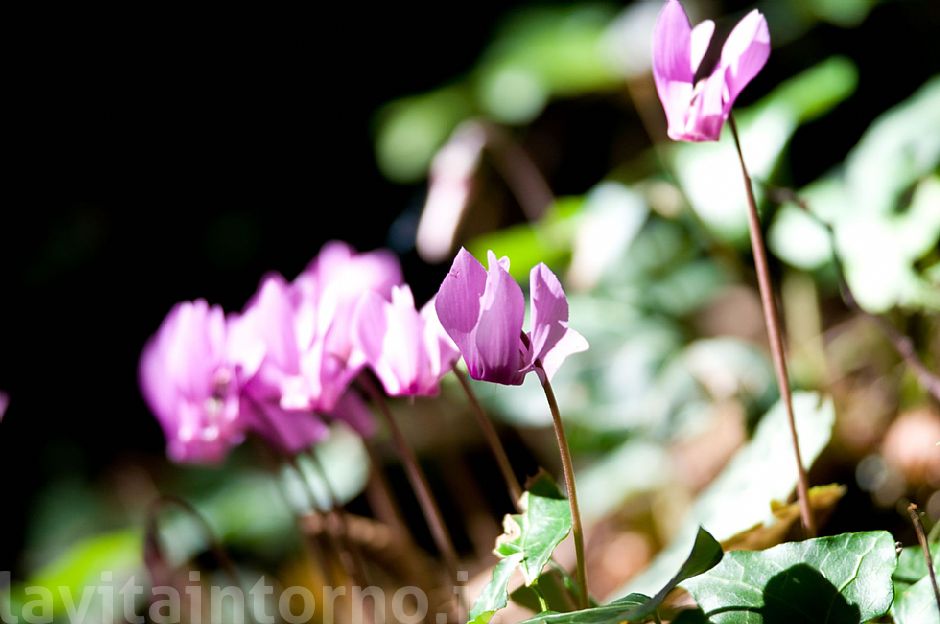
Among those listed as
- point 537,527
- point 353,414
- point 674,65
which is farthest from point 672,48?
point 353,414

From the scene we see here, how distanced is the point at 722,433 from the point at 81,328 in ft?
6.56

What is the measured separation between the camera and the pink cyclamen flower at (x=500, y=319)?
57 cm

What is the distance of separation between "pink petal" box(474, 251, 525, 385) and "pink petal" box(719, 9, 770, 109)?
0.71ft

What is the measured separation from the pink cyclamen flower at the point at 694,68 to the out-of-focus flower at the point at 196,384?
Answer: 42 centimetres

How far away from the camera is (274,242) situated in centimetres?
282

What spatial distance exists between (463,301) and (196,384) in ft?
1.17

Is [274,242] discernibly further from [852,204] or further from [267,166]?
[852,204]

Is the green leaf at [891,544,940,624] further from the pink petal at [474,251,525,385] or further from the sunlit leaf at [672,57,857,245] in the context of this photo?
the sunlit leaf at [672,57,857,245]

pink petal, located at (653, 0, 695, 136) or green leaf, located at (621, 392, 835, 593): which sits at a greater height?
pink petal, located at (653, 0, 695, 136)

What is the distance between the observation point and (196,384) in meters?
0.83

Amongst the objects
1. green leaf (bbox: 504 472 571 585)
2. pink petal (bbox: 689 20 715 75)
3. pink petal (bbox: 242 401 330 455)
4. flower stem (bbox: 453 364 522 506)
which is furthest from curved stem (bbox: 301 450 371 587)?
pink petal (bbox: 689 20 715 75)

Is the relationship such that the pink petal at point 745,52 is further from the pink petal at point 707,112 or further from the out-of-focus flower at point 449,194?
the out-of-focus flower at point 449,194

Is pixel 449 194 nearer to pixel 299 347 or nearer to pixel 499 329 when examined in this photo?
pixel 299 347

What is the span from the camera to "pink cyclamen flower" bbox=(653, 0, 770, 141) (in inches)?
25.0
